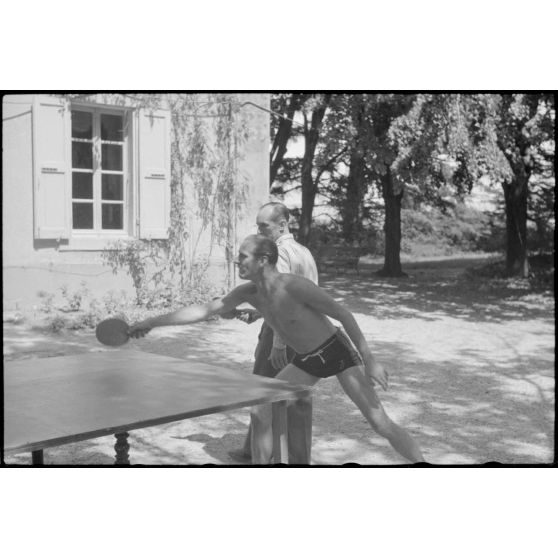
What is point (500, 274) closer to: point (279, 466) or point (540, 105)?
point (540, 105)

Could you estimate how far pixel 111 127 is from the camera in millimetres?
5137

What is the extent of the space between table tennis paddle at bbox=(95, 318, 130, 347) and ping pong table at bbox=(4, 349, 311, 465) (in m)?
0.59

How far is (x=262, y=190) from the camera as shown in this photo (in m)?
4.71

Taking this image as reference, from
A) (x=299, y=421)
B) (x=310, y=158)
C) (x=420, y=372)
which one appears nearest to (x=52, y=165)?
(x=310, y=158)

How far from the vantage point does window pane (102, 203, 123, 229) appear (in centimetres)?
507

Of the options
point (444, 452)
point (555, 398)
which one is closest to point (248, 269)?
point (444, 452)

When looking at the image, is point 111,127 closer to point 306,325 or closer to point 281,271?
point 281,271

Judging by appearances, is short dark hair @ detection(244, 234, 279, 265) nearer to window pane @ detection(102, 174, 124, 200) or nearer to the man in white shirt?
the man in white shirt

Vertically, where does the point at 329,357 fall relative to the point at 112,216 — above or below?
below

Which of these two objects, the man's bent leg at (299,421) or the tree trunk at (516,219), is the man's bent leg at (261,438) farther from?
the tree trunk at (516,219)

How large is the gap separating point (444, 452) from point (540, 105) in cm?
230

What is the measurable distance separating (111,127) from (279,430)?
2.50 meters

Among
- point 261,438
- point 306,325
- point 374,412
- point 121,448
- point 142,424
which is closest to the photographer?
point 142,424

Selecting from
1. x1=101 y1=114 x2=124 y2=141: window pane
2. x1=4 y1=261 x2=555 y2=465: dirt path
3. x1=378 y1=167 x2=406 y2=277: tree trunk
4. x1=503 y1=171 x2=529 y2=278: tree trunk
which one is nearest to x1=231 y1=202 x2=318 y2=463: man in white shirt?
x1=4 y1=261 x2=555 y2=465: dirt path
